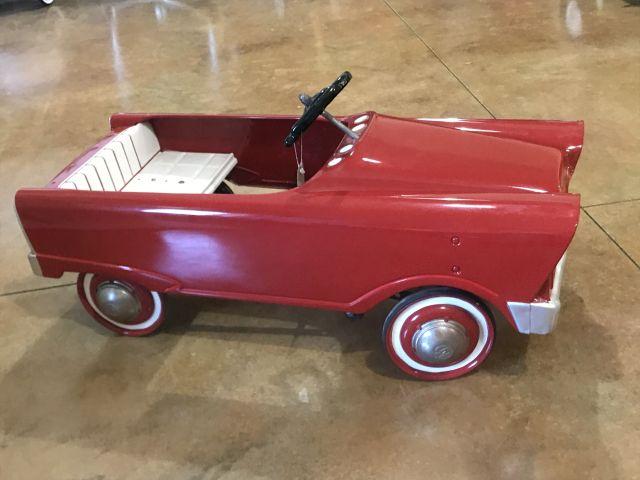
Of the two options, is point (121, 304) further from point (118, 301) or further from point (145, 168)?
point (145, 168)

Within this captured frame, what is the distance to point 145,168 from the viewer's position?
2199mm

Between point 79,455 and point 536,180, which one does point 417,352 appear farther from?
point 79,455

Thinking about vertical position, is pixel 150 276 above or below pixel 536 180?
below

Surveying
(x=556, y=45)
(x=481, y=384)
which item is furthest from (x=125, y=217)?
(x=556, y=45)

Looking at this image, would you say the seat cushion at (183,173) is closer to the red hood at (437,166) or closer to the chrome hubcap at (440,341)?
the red hood at (437,166)

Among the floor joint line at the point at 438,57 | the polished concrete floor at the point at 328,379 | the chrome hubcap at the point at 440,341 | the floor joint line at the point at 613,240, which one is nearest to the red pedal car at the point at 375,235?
the chrome hubcap at the point at 440,341

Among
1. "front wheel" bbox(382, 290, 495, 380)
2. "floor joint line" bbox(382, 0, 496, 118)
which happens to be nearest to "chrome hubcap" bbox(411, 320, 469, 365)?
"front wheel" bbox(382, 290, 495, 380)

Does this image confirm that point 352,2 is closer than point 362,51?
No

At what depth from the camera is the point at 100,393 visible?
1829 mm

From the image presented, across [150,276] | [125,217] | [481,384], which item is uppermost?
[125,217]

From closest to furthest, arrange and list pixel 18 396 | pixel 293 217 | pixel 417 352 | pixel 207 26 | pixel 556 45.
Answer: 1. pixel 293 217
2. pixel 417 352
3. pixel 18 396
4. pixel 556 45
5. pixel 207 26

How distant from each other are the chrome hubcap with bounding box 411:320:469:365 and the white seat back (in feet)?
3.31

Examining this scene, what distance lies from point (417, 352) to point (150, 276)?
0.75 m

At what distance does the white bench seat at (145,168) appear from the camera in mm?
2000
